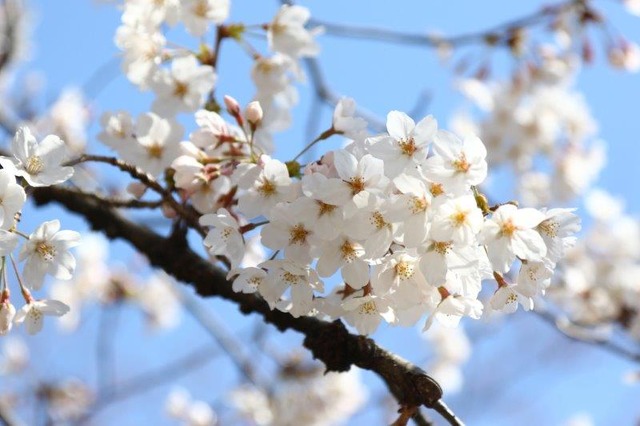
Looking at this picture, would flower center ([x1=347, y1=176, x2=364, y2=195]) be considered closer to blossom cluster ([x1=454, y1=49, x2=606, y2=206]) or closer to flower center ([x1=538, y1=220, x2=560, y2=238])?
flower center ([x1=538, y1=220, x2=560, y2=238])

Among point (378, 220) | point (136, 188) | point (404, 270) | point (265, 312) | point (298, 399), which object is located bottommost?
point (298, 399)

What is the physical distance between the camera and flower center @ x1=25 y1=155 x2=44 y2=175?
4.28 ft

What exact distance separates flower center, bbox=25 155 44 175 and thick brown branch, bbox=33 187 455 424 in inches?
24.2

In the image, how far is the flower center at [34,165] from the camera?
1.31m

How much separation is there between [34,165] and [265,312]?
0.64 meters

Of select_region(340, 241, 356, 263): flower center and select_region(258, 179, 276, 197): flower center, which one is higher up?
select_region(258, 179, 276, 197): flower center

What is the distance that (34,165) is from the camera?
1.31 m

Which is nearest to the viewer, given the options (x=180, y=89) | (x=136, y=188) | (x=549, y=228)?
(x=549, y=228)

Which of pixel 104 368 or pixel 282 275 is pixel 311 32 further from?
pixel 104 368

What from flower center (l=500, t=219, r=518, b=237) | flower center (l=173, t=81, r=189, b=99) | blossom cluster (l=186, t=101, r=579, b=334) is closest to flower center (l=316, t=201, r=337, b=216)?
blossom cluster (l=186, t=101, r=579, b=334)

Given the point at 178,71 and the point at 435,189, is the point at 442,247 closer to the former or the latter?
the point at 435,189

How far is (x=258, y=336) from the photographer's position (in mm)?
4020

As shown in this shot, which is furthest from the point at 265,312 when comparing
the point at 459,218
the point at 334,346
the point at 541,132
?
the point at 541,132

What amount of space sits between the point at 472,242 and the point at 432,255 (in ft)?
0.23
